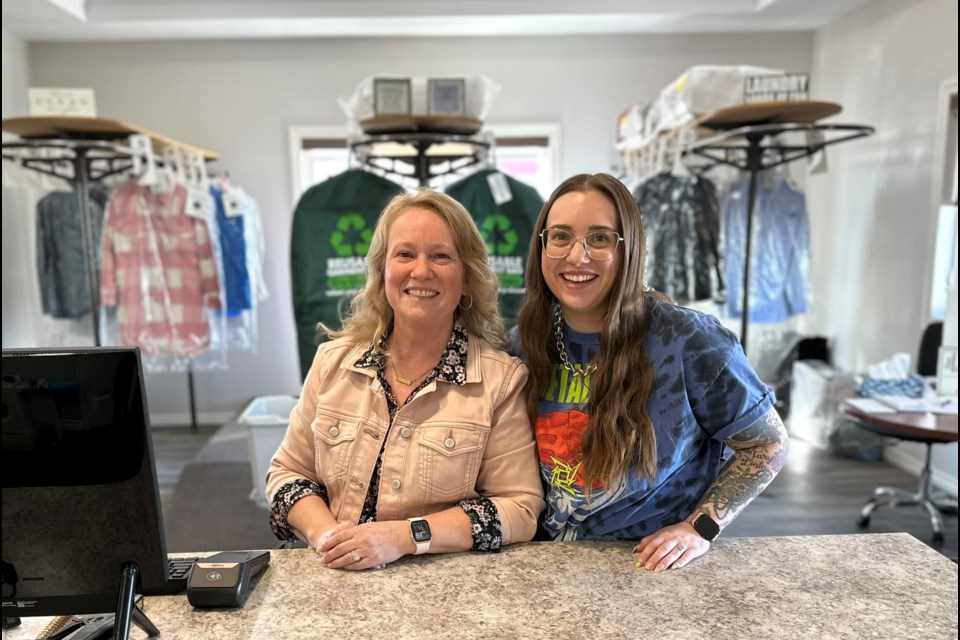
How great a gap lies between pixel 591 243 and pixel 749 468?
578mm

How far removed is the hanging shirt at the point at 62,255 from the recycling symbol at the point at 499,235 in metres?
2.92

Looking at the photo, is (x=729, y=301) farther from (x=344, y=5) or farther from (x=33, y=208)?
(x=33, y=208)

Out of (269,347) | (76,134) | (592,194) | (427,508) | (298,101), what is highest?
(298,101)

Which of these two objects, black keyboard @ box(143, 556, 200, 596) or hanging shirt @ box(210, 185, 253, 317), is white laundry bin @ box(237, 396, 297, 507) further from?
hanging shirt @ box(210, 185, 253, 317)

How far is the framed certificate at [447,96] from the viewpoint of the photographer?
2.64 meters

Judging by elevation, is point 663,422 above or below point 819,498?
above

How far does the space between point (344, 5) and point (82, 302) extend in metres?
2.71

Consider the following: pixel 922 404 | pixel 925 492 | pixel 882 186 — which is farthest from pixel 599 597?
pixel 882 186

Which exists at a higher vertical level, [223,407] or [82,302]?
[82,302]

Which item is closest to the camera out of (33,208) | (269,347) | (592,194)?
(592,194)

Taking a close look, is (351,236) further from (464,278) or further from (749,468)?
(749,468)

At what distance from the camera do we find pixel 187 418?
5.44 m

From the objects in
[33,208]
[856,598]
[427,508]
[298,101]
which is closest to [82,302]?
[33,208]

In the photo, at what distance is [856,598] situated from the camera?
1.10 metres
